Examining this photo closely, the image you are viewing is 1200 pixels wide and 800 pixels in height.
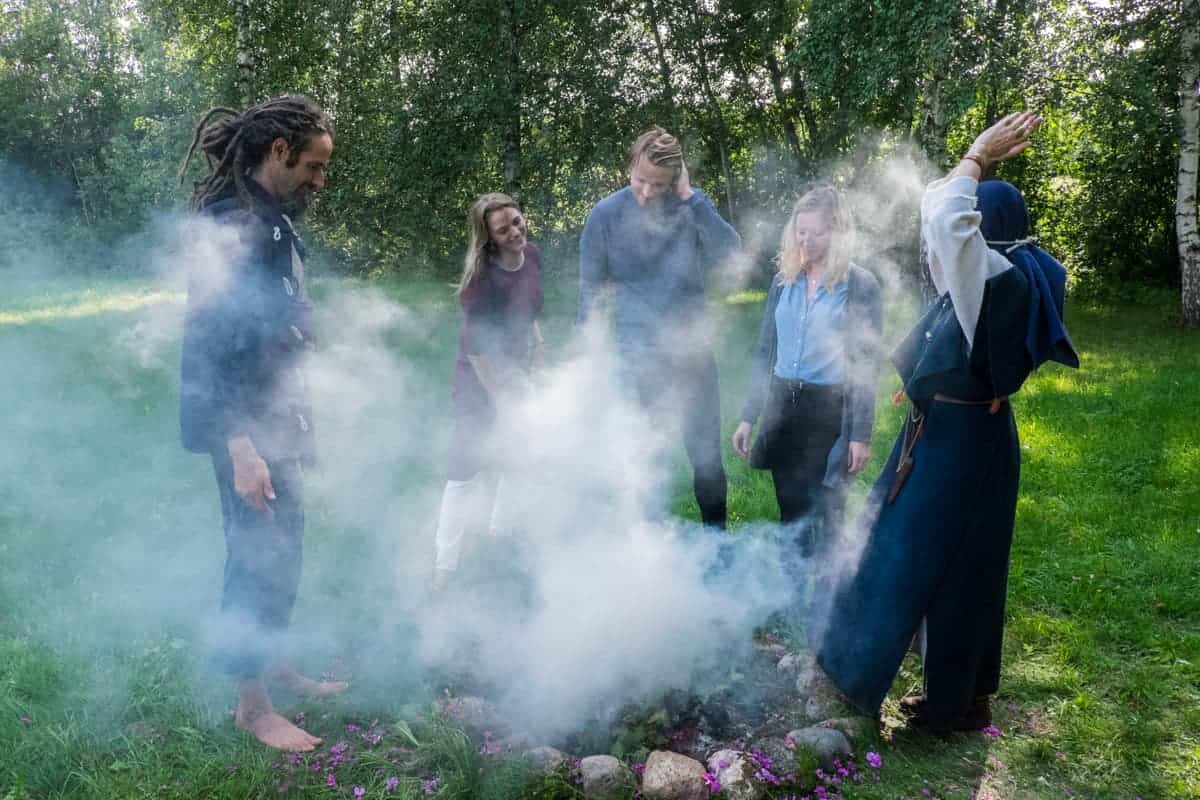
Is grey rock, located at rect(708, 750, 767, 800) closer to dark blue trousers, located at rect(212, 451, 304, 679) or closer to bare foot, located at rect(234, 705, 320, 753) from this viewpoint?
bare foot, located at rect(234, 705, 320, 753)

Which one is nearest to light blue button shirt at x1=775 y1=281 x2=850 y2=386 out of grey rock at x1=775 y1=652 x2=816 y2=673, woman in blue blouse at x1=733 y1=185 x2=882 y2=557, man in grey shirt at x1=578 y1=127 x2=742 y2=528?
woman in blue blouse at x1=733 y1=185 x2=882 y2=557

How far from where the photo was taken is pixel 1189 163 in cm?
1123

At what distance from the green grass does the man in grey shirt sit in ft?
4.34

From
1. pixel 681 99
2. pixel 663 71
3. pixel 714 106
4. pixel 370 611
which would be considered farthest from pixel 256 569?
pixel 714 106

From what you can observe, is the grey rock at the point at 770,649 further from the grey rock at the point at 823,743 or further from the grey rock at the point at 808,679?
the grey rock at the point at 823,743

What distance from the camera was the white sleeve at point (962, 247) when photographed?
2.56m

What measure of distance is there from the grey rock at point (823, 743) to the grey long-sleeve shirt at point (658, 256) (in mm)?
1847

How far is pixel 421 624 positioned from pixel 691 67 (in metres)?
14.0

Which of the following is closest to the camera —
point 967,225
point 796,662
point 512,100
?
point 967,225

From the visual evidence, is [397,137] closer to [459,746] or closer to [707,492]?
[707,492]

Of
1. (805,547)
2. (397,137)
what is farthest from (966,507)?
(397,137)

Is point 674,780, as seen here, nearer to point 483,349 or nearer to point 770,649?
point 770,649

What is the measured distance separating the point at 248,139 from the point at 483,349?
5.73 ft

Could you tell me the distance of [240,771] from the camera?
2.80 meters
